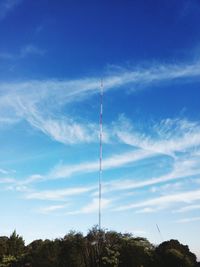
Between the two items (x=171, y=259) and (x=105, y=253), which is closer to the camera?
(x=105, y=253)

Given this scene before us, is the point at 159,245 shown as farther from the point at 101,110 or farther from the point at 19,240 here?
the point at 101,110

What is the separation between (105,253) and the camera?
79062 mm

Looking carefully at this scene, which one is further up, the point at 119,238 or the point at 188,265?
the point at 119,238

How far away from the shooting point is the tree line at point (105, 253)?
261 ft

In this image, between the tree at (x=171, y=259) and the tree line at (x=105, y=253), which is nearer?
the tree line at (x=105, y=253)

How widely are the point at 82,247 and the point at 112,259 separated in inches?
587

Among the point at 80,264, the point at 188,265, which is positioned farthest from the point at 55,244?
the point at 188,265

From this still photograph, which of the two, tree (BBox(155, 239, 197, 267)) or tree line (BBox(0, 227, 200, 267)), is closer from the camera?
tree line (BBox(0, 227, 200, 267))

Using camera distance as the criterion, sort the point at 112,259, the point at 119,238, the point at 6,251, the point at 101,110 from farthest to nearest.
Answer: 1. the point at 6,251
2. the point at 119,238
3. the point at 112,259
4. the point at 101,110

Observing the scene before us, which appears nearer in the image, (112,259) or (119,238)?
(112,259)

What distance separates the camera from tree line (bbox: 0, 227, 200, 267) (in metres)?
79.6

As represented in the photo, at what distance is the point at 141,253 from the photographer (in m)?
81.5

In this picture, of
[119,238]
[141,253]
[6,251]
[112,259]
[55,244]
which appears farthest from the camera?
[6,251]

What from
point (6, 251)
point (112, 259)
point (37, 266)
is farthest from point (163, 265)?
point (6, 251)
